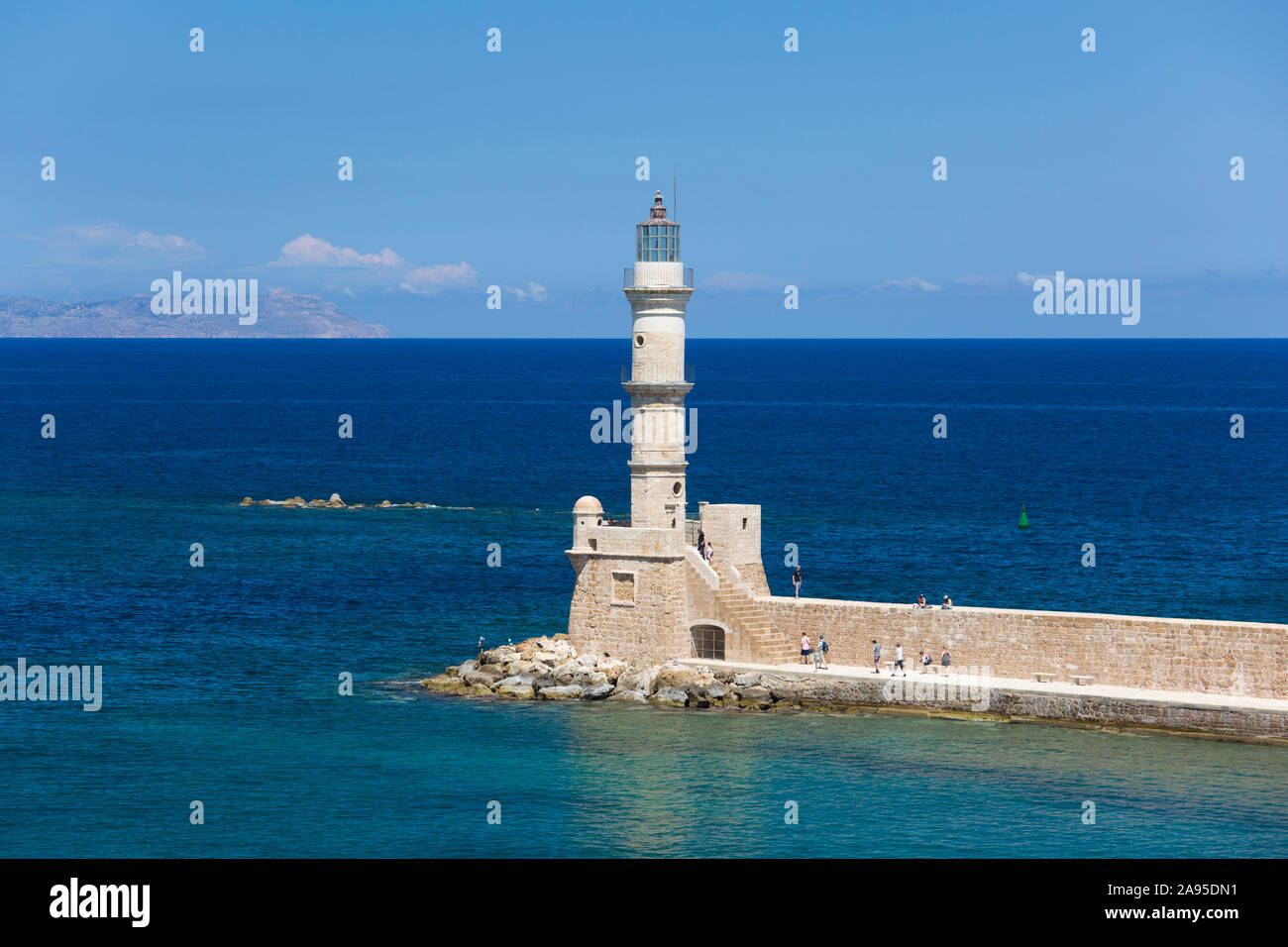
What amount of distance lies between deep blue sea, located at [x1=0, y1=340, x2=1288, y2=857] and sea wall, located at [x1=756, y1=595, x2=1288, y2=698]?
1.78 meters

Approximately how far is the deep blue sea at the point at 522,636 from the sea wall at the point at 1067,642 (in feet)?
5.85

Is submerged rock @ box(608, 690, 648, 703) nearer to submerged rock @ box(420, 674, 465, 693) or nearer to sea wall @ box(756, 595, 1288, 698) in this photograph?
sea wall @ box(756, 595, 1288, 698)

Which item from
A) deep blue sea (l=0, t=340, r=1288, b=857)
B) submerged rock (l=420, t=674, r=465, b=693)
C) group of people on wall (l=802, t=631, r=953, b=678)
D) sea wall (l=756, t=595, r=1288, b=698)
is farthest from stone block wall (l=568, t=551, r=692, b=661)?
submerged rock (l=420, t=674, r=465, b=693)

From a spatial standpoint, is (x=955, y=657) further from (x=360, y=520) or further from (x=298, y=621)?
(x=360, y=520)

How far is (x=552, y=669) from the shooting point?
41.0 m

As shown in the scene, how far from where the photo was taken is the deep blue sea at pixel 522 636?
101 ft

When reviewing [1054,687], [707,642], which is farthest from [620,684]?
[1054,687]

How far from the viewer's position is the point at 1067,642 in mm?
37094

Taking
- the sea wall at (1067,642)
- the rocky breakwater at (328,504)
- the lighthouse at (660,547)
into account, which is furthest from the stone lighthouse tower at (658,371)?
the rocky breakwater at (328,504)

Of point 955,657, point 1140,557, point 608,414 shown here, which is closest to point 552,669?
point 955,657

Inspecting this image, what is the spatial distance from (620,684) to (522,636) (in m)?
8.18

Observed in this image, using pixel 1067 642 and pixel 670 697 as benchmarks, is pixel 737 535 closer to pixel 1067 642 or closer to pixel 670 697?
pixel 670 697

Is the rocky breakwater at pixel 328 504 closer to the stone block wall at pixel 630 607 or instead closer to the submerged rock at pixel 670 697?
the stone block wall at pixel 630 607
